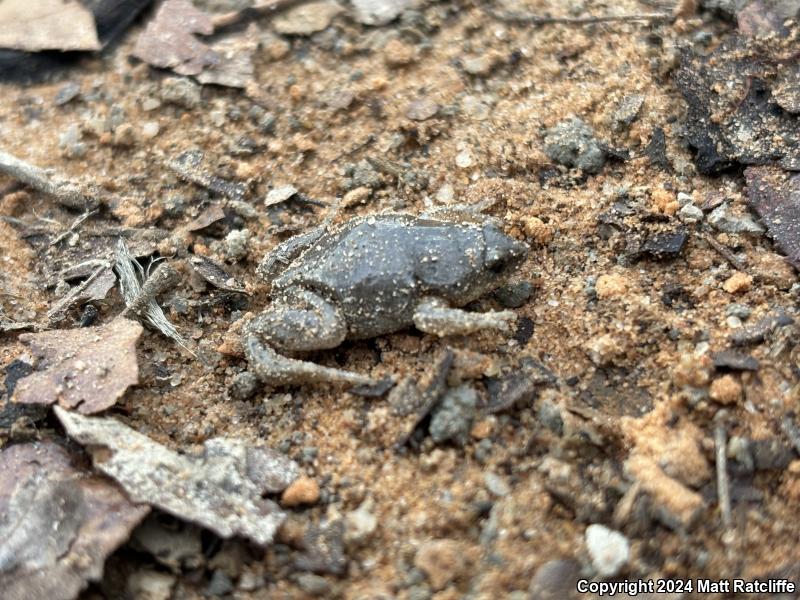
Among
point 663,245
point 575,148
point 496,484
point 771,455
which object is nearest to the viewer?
point 771,455

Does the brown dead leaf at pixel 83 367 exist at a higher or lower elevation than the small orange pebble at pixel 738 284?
lower

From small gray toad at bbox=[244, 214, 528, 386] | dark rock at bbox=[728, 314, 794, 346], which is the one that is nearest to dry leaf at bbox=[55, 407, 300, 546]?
small gray toad at bbox=[244, 214, 528, 386]

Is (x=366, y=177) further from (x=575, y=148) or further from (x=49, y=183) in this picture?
(x=49, y=183)

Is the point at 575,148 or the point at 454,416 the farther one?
the point at 575,148

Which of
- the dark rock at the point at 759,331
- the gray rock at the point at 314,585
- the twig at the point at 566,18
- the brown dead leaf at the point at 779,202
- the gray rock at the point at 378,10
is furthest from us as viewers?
the gray rock at the point at 378,10

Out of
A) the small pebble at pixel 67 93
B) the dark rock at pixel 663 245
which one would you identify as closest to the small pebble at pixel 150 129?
the small pebble at pixel 67 93

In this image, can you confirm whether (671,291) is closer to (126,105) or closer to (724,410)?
A: (724,410)

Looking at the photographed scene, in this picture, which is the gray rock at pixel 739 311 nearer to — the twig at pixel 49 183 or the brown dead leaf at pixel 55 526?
the brown dead leaf at pixel 55 526

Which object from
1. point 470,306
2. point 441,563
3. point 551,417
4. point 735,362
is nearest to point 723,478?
point 735,362
